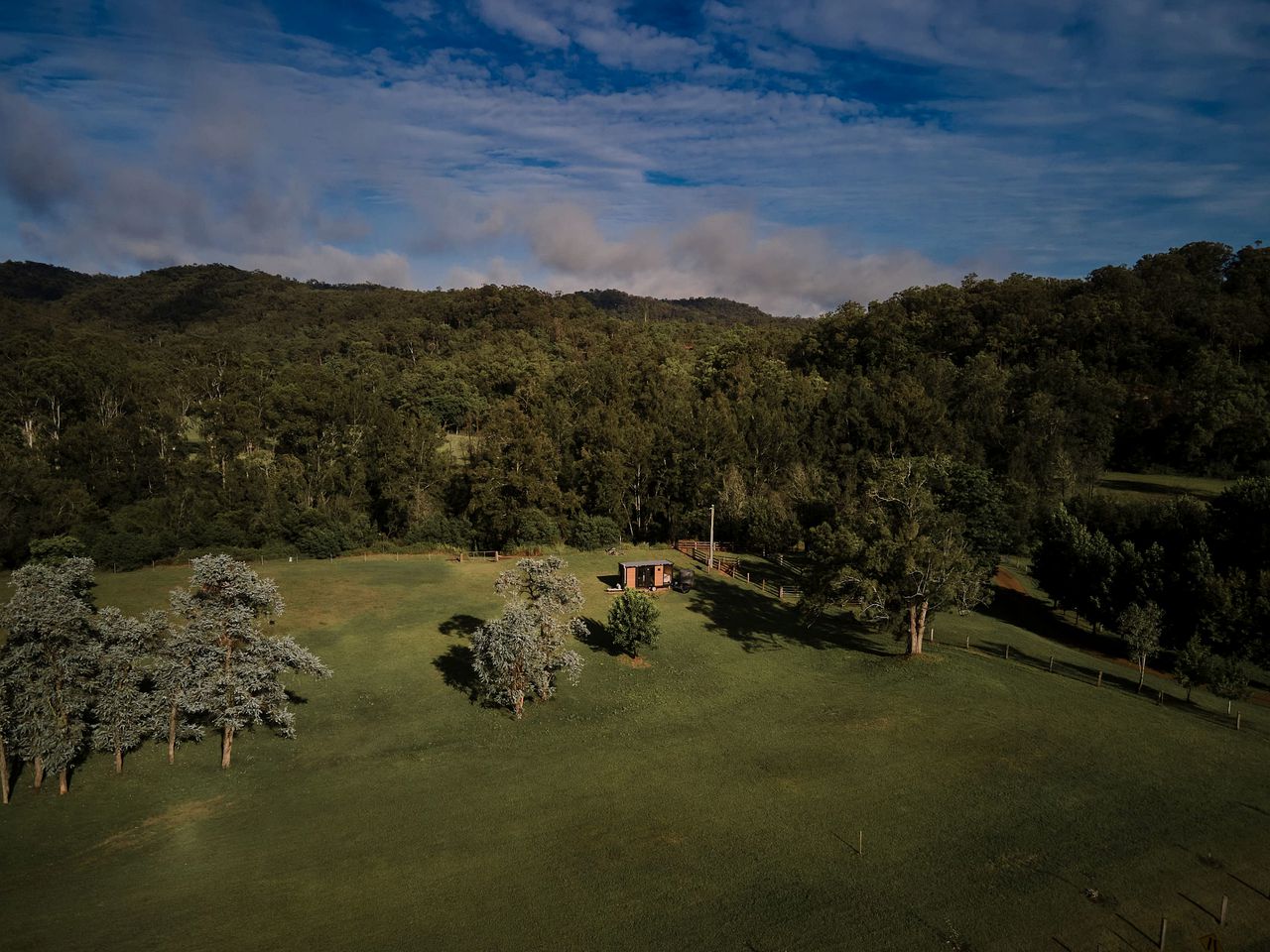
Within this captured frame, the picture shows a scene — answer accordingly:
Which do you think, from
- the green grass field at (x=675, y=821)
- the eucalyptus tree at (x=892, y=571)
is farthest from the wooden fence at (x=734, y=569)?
the green grass field at (x=675, y=821)

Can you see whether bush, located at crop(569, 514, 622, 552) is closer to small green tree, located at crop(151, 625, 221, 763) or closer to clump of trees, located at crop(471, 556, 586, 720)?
clump of trees, located at crop(471, 556, 586, 720)

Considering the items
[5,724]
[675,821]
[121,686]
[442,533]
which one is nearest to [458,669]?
[121,686]

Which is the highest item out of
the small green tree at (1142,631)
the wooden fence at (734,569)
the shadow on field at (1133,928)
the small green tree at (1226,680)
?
the small green tree at (1142,631)

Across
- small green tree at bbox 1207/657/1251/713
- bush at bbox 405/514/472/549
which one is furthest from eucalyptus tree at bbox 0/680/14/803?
small green tree at bbox 1207/657/1251/713

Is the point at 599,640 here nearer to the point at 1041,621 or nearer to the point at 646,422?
the point at 1041,621

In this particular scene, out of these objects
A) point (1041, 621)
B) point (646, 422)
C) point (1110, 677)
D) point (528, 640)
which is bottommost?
point (1041, 621)

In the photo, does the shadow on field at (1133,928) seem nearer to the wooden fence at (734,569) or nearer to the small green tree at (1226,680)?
the small green tree at (1226,680)
